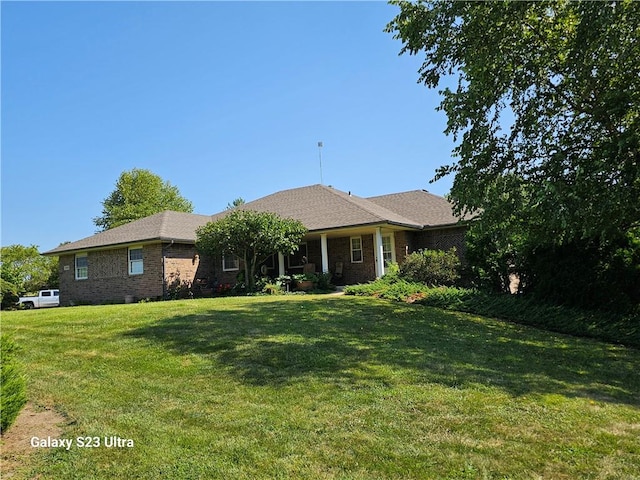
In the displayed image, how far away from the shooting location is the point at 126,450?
3.56 metres

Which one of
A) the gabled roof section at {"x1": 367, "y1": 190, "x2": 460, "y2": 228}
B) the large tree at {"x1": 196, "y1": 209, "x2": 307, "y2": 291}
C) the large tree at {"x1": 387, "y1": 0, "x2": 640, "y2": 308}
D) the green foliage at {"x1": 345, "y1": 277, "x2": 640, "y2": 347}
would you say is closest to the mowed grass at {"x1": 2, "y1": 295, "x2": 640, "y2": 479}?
the green foliage at {"x1": 345, "y1": 277, "x2": 640, "y2": 347}

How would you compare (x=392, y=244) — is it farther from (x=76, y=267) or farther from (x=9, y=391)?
(x=9, y=391)

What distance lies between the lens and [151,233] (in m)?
19.3

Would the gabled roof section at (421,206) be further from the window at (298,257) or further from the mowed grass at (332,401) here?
the mowed grass at (332,401)

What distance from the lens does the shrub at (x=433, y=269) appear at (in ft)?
51.8

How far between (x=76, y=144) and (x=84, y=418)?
16959 mm

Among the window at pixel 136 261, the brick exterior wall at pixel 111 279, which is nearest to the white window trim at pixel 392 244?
the brick exterior wall at pixel 111 279

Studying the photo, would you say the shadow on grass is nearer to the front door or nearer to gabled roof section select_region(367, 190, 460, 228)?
the front door

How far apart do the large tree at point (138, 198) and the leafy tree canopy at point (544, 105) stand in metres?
43.8

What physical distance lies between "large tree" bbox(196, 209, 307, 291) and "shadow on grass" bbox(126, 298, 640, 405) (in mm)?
6937

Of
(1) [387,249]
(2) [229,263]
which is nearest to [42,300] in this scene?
(2) [229,263]

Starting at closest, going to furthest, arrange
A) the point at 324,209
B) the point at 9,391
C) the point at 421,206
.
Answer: the point at 9,391 → the point at 324,209 → the point at 421,206

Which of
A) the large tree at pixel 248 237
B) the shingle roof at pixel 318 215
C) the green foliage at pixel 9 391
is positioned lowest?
the green foliage at pixel 9 391

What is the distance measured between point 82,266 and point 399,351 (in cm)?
1982
